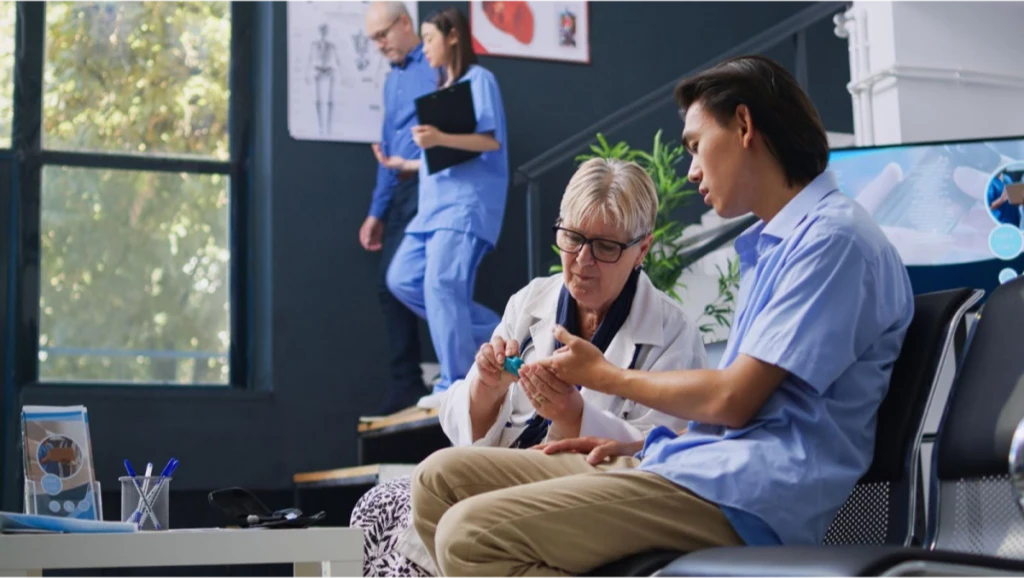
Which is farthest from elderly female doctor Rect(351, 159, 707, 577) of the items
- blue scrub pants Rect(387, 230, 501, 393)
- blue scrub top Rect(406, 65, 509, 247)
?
blue scrub top Rect(406, 65, 509, 247)

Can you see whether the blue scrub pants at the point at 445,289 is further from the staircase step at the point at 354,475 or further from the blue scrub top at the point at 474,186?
the staircase step at the point at 354,475

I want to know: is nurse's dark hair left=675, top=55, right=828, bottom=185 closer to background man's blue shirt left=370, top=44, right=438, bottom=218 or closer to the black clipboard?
the black clipboard

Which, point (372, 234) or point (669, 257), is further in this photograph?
point (372, 234)

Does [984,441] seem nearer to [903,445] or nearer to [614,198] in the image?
[903,445]

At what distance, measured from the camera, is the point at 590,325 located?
2.39 metres

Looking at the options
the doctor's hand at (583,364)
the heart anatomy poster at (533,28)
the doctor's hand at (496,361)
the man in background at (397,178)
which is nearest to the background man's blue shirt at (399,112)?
the man in background at (397,178)

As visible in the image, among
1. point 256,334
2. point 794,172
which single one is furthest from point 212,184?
point 794,172

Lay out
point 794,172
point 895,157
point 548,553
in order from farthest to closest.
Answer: point 895,157 → point 794,172 → point 548,553

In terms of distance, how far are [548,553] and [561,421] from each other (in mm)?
472

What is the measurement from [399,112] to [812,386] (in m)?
4.38

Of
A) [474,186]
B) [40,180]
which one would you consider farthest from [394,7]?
[40,180]

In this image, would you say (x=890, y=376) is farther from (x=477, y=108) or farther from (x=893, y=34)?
(x=477, y=108)

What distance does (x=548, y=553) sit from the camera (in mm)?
1659

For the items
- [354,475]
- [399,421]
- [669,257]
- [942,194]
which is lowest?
[354,475]
